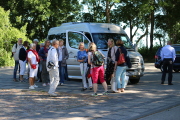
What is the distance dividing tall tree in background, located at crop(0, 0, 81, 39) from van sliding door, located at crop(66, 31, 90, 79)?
27689 mm

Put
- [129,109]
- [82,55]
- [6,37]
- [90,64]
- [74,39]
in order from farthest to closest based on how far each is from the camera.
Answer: [6,37] < [74,39] < [82,55] < [90,64] < [129,109]

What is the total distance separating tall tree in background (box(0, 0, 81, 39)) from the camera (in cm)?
4288

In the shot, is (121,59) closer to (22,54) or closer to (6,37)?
(22,54)

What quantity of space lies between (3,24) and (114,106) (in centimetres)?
2534

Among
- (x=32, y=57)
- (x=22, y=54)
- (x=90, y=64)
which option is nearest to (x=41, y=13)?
(x=22, y=54)

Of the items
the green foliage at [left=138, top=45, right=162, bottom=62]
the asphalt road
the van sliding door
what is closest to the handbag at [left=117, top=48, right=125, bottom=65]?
the asphalt road

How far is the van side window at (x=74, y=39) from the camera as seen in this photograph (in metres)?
15.1

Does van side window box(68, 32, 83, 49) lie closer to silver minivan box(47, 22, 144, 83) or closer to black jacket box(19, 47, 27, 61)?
silver minivan box(47, 22, 144, 83)

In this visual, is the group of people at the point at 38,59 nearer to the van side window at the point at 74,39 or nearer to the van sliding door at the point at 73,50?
the van sliding door at the point at 73,50

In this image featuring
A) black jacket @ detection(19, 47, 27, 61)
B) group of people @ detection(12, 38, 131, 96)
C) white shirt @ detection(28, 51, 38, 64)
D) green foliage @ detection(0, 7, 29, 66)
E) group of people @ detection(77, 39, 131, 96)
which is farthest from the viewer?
green foliage @ detection(0, 7, 29, 66)

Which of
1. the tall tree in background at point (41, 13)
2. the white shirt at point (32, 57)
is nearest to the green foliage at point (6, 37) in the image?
the tall tree in background at point (41, 13)

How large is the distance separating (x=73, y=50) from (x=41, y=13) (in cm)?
2933

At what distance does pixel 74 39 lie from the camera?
15.4 m

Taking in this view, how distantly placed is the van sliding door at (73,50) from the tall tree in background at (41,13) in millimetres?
27689
